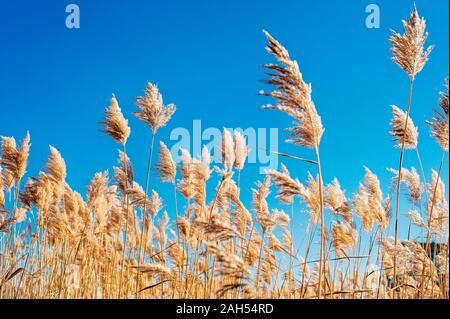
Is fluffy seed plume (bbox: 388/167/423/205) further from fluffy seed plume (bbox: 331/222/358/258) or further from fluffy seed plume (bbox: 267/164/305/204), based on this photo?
fluffy seed plume (bbox: 267/164/305/204)

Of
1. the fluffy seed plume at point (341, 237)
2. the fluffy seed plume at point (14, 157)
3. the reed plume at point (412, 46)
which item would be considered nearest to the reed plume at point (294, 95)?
the reed plume at point (412, 46)

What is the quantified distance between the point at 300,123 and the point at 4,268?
3.65m

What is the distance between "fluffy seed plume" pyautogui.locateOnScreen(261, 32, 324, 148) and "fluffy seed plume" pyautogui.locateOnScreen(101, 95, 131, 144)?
212cm

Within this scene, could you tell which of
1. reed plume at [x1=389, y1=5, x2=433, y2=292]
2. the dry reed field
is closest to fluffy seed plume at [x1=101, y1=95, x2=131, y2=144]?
the dry reed field

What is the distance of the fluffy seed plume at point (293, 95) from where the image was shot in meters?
3.13

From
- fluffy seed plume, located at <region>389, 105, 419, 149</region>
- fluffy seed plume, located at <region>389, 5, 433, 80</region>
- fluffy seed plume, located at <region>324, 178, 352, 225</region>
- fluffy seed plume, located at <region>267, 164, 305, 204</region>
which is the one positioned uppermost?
fluffy seed plume, located at <region>389, 5, 433, 80</region>

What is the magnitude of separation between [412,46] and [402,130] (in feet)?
2.49

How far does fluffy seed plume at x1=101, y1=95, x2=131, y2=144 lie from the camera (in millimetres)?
4922

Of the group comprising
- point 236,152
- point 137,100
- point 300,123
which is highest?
point 137,100

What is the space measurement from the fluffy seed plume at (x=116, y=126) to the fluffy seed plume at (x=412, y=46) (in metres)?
2.54

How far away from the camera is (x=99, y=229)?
20.7 feet

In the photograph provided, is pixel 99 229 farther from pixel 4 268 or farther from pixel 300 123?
pixel 300 123
